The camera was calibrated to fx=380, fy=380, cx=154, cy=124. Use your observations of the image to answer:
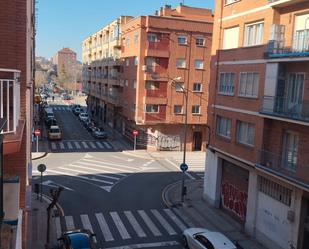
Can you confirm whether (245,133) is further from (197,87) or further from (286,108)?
(197,87)

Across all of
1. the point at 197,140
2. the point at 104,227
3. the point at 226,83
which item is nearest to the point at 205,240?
the point at 104,227

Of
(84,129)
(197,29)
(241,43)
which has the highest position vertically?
(197,29)

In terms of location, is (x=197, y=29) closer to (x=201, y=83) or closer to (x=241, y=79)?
(x=201, y=83)

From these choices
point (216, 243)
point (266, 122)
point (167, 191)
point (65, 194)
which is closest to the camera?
Result: point (216, 243)

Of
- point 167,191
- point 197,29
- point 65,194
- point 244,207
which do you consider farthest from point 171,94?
point 244,207

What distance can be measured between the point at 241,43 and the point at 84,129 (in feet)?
137

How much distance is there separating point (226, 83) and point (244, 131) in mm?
3615

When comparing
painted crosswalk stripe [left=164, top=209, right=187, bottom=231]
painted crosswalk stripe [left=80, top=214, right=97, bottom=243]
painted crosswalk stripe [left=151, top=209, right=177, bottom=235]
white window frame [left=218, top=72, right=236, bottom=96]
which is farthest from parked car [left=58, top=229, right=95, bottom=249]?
white window frame [left=218, top=72, right=236, bottom=96]

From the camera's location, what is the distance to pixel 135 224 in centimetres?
2178

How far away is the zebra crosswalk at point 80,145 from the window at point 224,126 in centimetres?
2254

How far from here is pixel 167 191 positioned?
28.6 metres

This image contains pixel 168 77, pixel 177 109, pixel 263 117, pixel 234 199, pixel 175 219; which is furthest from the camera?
pixel 177 109

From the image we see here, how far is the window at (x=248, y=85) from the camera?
20.3 m

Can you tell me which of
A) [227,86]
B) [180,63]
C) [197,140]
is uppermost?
[180,63]
